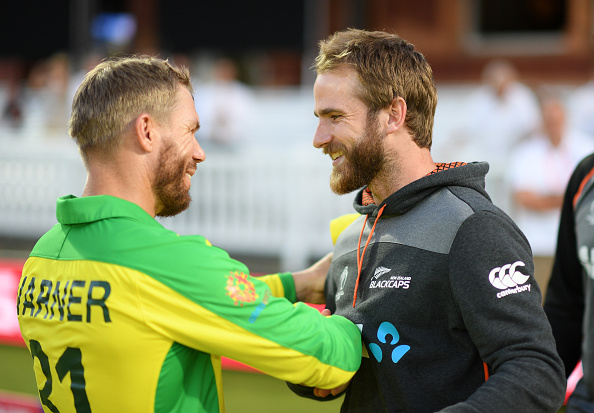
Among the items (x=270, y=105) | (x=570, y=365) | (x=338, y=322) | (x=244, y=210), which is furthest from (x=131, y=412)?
(x=270, y=105)

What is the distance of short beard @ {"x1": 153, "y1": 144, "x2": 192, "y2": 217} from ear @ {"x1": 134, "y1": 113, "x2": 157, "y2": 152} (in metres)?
0.04

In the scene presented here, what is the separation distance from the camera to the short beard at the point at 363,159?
1983 mm

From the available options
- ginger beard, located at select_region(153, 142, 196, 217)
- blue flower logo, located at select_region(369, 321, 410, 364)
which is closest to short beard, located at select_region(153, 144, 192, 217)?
ginger beard, located at select_region(153, 142, 196, 217)

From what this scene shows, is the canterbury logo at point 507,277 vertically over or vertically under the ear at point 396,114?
under

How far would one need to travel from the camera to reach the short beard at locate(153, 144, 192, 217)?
1.93 meters

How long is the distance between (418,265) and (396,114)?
1.35ft

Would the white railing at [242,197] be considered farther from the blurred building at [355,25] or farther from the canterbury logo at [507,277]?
the canterbury logo at [507,277]

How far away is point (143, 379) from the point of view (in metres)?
1.79

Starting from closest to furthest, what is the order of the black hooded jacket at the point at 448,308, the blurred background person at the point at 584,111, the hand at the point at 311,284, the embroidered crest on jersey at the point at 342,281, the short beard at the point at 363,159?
1. the black hooded jacket at the point at 448,308
2. the short beard at the point at 363,159
3. the embroidered crest on jersey at the point at 342,281
4. the hand at the point at 311,284
5. the blurred background person at the point at 584,111

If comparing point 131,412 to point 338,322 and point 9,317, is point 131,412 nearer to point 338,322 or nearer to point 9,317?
point 338,322

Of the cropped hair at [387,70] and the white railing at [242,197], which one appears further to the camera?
the white railing at [242,197]

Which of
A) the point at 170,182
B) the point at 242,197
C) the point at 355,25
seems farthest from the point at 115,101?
the point at 355,25

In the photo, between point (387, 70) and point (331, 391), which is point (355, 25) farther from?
point (331, 391)

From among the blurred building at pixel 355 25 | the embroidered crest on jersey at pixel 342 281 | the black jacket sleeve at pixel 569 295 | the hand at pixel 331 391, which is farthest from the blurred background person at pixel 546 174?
the hand at pixel 331 391
